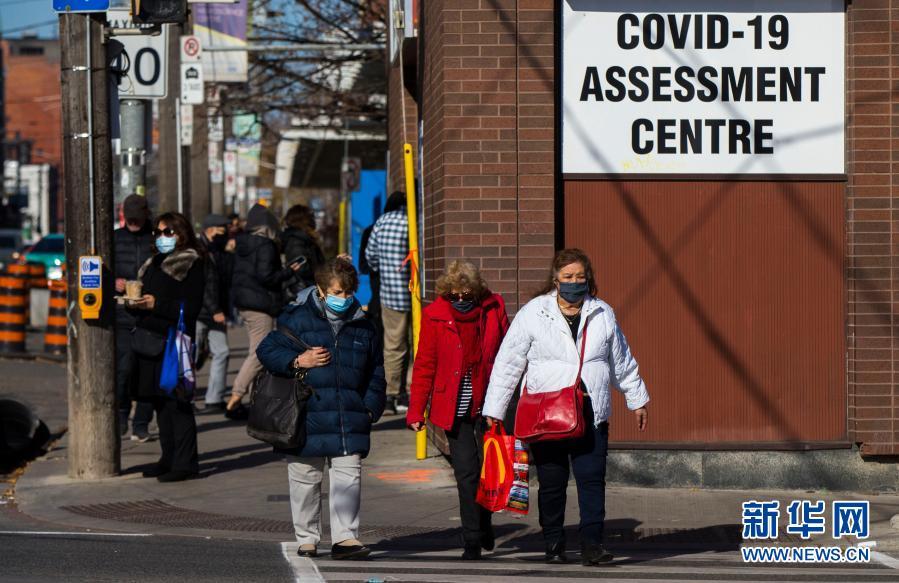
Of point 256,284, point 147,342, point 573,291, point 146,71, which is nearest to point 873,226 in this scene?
point 573,291

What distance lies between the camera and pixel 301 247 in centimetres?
1359

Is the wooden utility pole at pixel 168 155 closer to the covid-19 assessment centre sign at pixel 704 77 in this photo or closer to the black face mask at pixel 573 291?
the covid-19 assessment centre sign at pixel 704 77

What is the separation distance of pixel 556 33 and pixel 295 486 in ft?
13.1

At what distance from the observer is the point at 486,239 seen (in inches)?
389

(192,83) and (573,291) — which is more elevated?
(192,83)

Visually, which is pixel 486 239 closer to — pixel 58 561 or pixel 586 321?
pixel 586 321

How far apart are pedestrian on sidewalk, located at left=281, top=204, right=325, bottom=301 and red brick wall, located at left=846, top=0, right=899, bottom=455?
5332 millimetres

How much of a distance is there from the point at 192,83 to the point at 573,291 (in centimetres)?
1438

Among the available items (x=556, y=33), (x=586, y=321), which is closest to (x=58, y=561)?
(x=586, y=321)

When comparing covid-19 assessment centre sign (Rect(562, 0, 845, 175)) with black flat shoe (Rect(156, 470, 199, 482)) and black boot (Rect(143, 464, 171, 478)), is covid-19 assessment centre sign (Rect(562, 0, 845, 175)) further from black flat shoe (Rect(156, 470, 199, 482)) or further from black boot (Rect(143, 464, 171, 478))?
black boot (Rect(143, 464, 171, 478))

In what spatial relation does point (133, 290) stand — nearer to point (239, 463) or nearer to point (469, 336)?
point (239, 463)

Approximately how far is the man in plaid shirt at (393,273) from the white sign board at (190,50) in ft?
28.3

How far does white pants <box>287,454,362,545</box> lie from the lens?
7430 millimetres

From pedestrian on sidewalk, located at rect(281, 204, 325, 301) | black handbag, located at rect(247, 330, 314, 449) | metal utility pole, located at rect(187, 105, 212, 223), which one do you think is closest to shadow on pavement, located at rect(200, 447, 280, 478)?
pedestrian on sidewalk, located at rect(281, 204, 325, 301)
